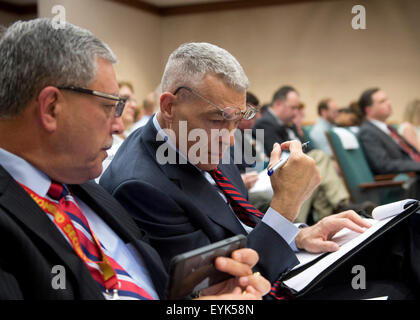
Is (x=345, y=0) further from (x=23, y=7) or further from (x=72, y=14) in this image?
(x=23, y=7)

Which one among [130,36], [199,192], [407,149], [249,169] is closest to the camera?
[199,192]

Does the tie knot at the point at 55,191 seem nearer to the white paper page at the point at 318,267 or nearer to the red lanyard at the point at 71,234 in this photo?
the red lanyard at the point at 71,234

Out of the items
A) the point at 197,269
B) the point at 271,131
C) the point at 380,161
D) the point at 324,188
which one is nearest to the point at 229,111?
the point at 197,269

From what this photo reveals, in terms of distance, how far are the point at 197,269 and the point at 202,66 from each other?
2.24 feet

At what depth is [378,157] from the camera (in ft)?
13.7

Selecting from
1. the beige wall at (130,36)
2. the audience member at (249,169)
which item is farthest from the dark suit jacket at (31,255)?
the beige wall at (130,36)

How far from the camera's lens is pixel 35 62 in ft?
2.93

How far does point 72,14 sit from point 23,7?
12.2ft

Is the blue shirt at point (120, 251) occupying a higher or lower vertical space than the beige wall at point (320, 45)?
lower

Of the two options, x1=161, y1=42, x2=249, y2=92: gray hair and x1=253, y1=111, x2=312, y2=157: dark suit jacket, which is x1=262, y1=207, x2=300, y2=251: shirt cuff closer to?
x1=161, y1=42, x2=249, y2=92: gray hair

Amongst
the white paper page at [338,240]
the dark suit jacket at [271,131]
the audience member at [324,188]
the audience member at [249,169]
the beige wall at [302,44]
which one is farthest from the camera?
the beige wall at [302,44]

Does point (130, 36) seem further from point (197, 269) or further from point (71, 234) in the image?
point (197, 269)

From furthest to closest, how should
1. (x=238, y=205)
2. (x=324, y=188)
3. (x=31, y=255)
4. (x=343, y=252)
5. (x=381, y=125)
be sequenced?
(x=381, y=125)
(x=324, y=188)
(x=238, y=205)
(x=343, y=252)
(x=31, y=255)

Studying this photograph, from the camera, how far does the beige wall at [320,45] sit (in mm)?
8555
